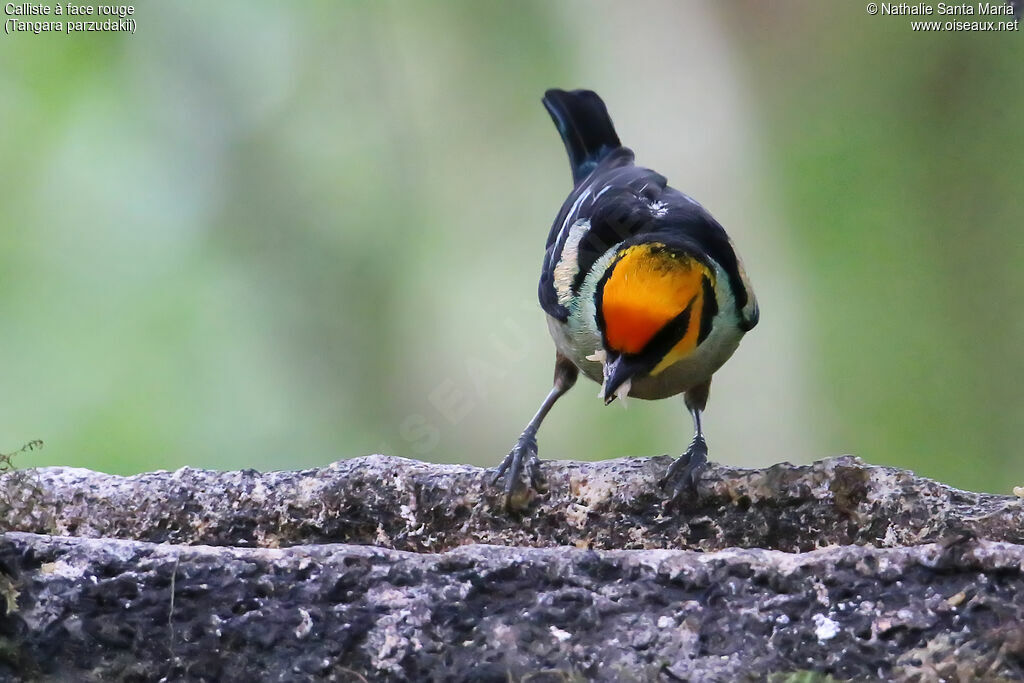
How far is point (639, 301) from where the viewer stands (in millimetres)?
2480

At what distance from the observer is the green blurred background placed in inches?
203

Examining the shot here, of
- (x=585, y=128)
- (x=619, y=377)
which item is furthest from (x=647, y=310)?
(x=585, y=128)

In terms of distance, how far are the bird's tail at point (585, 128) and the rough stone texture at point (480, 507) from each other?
5.97ft

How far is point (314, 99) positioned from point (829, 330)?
329cm

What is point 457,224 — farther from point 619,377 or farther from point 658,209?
point 619,377

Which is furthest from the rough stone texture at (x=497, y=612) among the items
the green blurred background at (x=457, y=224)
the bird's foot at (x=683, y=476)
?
the green blurred background at (x=457, y=224)

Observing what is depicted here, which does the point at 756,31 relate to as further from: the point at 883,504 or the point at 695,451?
the point at 883,504

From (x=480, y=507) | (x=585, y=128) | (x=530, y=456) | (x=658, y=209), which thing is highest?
(x=585, y=128)

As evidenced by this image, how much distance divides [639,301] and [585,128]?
66.3 inches

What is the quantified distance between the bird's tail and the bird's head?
139cm

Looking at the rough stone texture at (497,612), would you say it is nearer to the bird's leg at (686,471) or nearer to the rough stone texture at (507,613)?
the rough stone texture at (507,613)

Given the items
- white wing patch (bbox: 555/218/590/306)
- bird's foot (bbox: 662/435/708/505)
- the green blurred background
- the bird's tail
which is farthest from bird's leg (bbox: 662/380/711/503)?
the green blurred background

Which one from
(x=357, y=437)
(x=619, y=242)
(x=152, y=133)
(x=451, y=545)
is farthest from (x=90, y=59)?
(x=451, y=545)

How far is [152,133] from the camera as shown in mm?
5305
